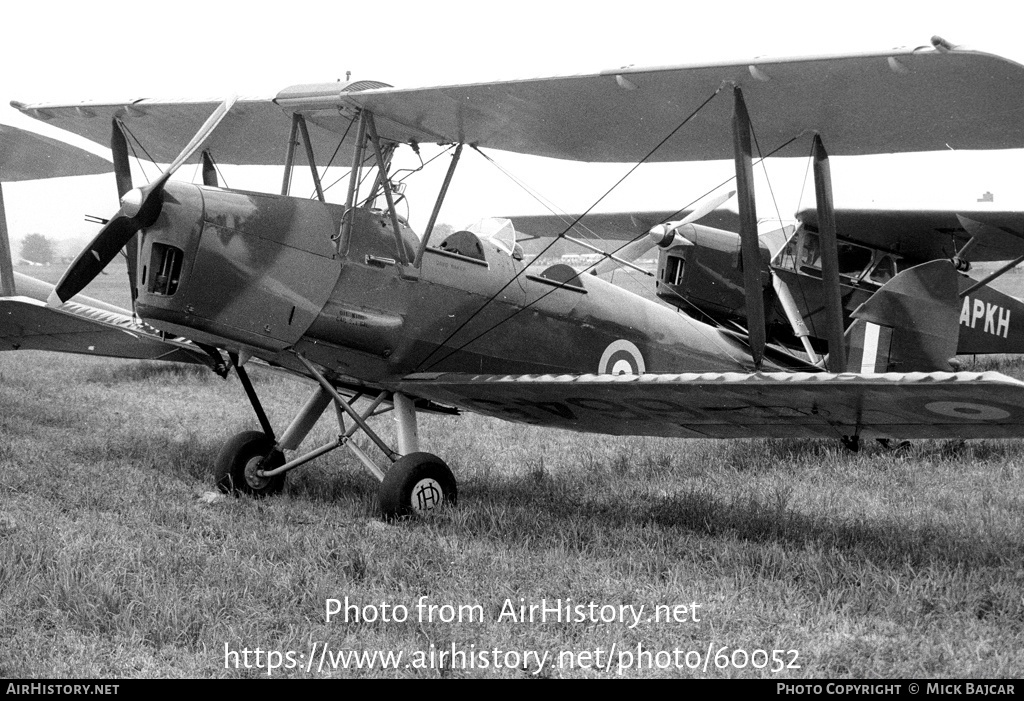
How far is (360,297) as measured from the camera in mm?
5648

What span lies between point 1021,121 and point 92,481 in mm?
5902

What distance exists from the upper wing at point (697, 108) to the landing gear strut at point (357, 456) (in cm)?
168

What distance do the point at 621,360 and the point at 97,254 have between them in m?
3.51

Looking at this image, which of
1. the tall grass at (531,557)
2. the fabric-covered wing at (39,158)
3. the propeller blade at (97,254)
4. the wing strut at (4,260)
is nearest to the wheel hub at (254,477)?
the tall grass at (531,557)

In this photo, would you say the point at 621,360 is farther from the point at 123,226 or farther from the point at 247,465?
the point at 123,226

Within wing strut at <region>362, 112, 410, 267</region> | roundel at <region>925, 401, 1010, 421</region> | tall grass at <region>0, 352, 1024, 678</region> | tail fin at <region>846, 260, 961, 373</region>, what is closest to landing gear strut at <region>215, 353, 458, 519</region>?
tall grass at <region>0, 352, 1024, 678</region>

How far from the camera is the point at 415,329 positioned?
5.86m

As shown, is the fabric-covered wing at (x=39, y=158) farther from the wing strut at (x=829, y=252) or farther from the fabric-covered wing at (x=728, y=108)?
the wing strut at (x=829, y=252)

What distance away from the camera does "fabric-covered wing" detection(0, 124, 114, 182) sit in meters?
9.44

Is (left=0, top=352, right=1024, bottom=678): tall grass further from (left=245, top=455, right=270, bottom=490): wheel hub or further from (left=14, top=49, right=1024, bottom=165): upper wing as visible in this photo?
(left=14, top=49, right=1024, bottom=165): upper wing

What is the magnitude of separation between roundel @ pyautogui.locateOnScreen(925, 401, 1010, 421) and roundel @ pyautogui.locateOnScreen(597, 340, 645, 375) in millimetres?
2686

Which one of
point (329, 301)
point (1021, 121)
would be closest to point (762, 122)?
point (1021, 121)

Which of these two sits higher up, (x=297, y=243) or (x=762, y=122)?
(x=762, y=122)
